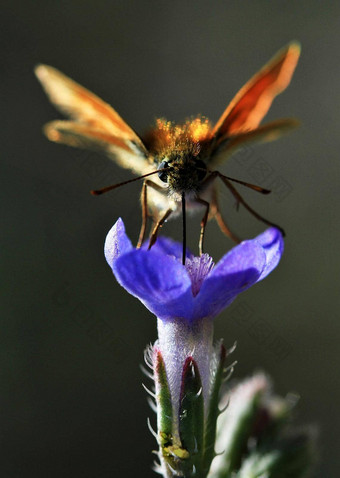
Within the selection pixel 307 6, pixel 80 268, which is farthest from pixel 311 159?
pixel 80 268

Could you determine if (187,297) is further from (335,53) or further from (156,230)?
(335,53)

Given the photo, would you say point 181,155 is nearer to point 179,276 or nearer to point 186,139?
point 186,139

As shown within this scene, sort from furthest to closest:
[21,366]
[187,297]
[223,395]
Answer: [21,366]
[223,395]
[187,297]

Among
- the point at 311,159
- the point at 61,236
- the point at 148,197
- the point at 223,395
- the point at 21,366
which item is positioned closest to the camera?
the point at 223,395

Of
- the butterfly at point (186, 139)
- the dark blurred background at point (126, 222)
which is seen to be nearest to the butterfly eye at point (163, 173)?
the butterfly at point (186, 139)

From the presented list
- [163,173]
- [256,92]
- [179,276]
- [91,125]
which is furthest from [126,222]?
[179,276]

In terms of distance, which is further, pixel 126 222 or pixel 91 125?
pixel 126 222

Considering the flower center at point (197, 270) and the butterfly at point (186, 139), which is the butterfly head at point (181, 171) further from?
the flower center at point (197, 270)
